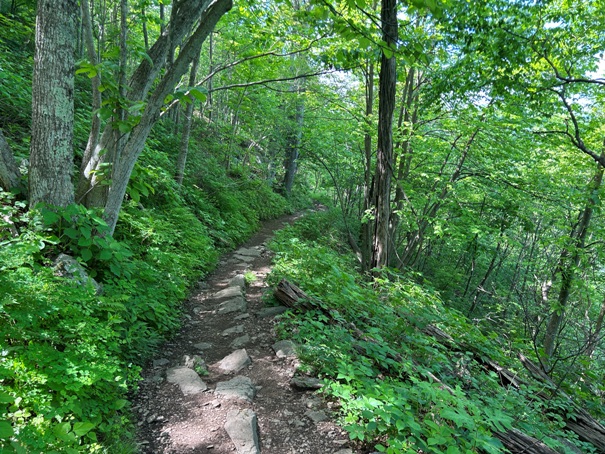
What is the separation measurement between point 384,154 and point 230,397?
14.4ft

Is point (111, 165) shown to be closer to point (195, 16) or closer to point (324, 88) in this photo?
point (195, 16)

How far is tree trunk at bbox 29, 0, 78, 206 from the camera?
3330 mm

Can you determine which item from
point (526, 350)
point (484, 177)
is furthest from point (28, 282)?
point (484, 177)

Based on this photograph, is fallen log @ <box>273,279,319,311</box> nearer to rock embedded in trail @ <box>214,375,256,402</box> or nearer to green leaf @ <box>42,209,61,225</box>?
rock embedded in trail @ <box>214,375,256,402</box>

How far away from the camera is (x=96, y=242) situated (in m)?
3.59

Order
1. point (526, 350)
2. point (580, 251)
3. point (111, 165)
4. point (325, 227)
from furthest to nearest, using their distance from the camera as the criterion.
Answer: point (325, 227)
point (580, 251)
point (526, 350)
point (111, 165)

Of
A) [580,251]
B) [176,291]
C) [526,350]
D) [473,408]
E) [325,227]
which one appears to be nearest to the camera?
[473,408]

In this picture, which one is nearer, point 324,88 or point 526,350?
point 526,350

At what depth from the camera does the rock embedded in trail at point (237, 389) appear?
3211 millimetres

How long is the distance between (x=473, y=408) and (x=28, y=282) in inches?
144

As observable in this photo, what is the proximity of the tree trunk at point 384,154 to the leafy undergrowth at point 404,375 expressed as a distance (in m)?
0.76

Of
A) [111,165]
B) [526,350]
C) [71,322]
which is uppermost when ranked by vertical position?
[111,165]

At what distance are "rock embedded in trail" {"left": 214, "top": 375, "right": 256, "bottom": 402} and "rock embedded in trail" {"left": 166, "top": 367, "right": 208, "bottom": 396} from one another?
17cm

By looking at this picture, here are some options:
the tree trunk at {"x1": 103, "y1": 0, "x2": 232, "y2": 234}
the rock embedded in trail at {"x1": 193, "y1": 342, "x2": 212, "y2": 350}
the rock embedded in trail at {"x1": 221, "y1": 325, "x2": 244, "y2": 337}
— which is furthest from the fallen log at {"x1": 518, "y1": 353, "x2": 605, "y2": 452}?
the tree trunk at {"x1": 103, "y1": 0, "x2": 232, "y2": 234}
